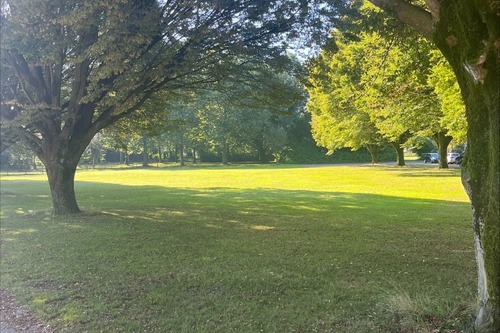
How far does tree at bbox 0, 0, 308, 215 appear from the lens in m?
8.08

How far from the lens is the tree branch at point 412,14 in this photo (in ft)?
13.0

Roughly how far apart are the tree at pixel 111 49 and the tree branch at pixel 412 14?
5.22 meters

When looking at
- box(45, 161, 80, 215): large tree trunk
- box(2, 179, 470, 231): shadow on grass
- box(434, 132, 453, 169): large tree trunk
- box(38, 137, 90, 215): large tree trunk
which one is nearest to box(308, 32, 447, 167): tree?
box(434, 132, 453, 169): large tree trunk

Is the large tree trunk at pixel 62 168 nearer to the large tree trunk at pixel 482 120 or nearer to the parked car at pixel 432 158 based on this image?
the large tree trunk at pixel 482 120

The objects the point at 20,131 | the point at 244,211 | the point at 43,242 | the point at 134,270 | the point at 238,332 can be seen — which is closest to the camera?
the point at 238,332

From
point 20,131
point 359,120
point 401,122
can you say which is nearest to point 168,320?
point 20,131

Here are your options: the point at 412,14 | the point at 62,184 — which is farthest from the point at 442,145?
the point at 412,14

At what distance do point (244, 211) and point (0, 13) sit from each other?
8.44m

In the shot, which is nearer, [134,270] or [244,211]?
[134,270]

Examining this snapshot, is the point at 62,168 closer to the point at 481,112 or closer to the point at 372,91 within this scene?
the point at 481,112

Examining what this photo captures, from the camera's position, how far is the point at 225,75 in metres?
11.6

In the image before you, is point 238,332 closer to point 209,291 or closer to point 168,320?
point 168,320

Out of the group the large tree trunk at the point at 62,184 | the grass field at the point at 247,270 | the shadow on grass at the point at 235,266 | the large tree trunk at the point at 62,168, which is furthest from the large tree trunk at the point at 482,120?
the large tree trunk at the point at 62,184

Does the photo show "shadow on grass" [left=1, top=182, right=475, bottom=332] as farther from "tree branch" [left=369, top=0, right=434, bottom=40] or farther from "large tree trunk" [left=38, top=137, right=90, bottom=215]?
"tree branch" [left=369, top=0, right=434, bottom=40]
